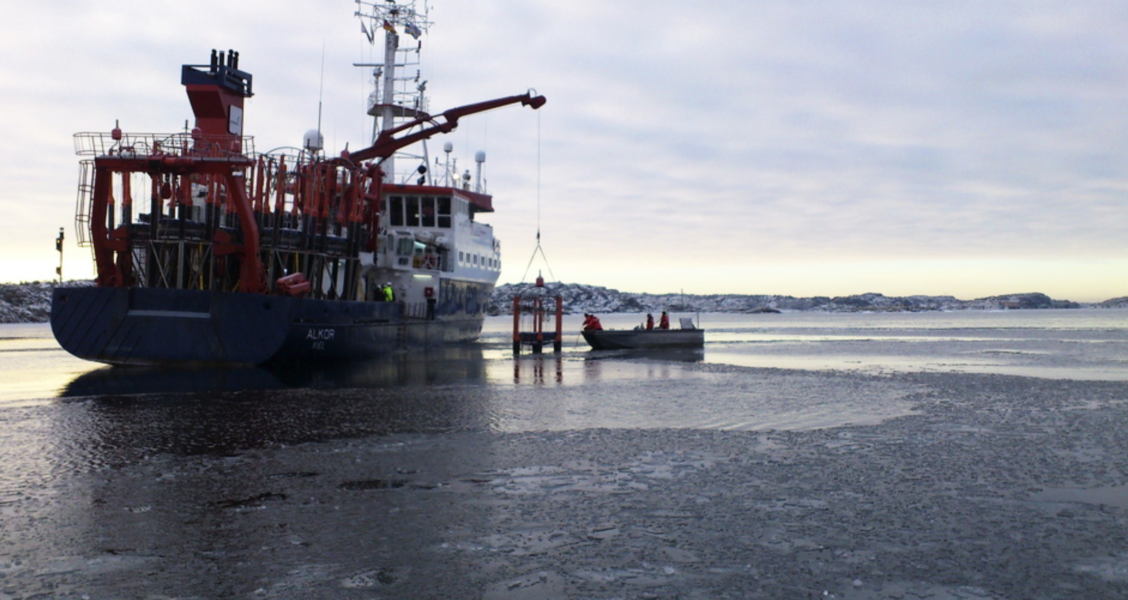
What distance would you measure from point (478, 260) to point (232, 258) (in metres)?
17.5

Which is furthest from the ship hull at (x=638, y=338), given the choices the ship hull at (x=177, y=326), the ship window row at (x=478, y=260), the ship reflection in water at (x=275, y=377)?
the ship hull at (x=177, y=326)

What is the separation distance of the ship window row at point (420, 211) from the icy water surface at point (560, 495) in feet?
68.1

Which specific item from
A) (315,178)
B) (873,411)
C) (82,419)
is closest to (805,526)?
(873,411)

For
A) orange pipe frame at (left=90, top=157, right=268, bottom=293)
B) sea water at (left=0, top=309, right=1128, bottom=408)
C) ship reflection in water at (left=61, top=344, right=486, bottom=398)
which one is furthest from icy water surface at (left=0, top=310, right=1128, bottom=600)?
orange pipe frame at (left=90, top=157, right=268, bottom=293)

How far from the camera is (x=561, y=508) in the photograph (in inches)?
340

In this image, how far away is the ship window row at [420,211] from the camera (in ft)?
128

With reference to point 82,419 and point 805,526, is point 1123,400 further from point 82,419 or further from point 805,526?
point 82,419

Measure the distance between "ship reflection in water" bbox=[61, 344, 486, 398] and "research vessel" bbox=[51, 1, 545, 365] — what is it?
0.64 metres

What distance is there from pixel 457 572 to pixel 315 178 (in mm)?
25113

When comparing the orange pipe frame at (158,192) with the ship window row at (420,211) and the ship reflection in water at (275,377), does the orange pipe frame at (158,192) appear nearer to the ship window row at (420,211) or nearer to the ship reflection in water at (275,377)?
the ship reflection in water at (275,377)

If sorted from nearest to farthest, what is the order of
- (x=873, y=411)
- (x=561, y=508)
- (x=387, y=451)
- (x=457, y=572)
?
(x=457, y=572), (x=561, y=508), (x=387, y=451), (x=873, y=411)

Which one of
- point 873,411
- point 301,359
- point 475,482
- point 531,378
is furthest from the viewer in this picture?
point 301,359

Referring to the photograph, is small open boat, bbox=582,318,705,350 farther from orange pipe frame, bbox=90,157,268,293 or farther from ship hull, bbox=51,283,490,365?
orange pipe frame, bbox=90,157,268,293

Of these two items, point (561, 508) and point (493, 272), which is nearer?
point (561, 508)
